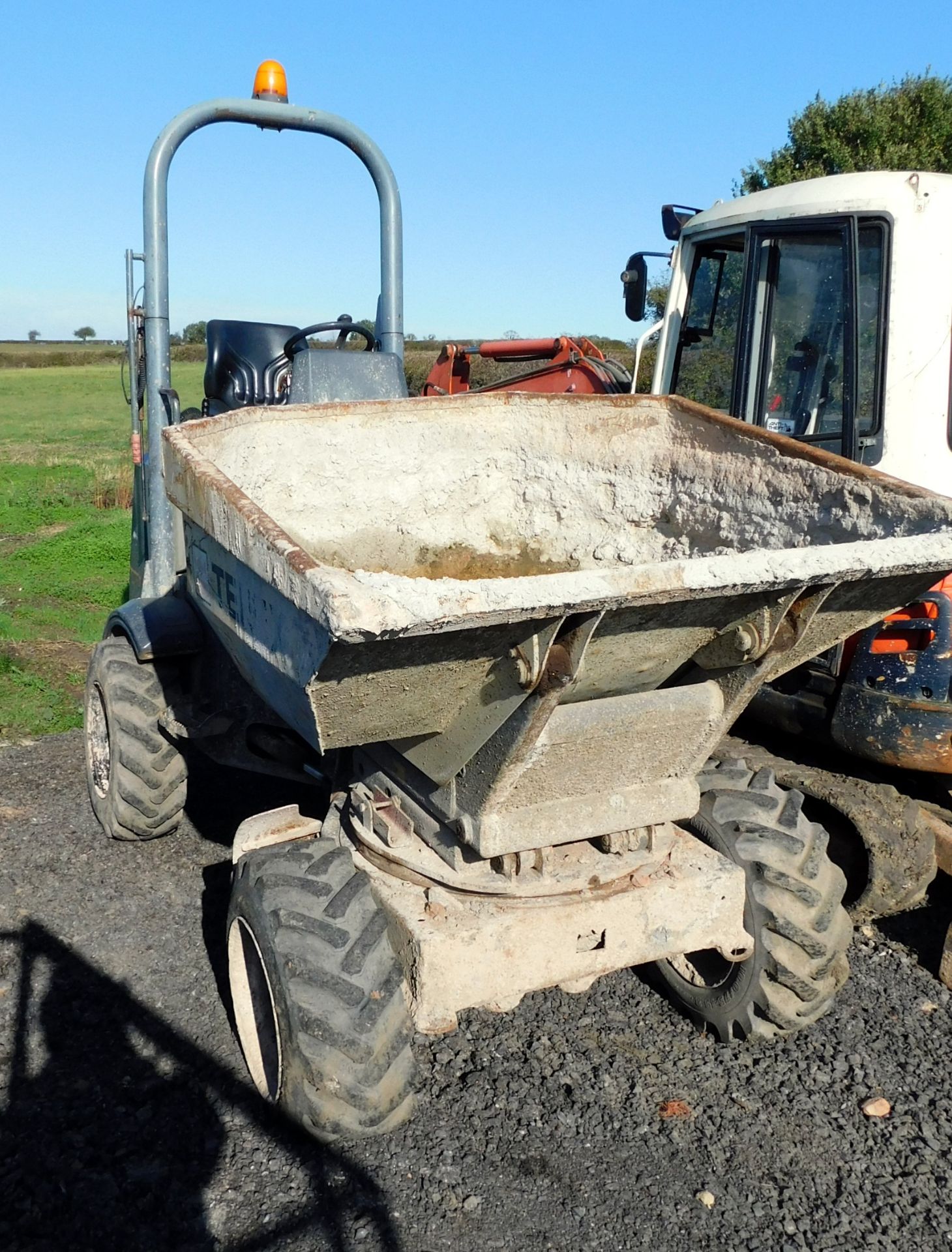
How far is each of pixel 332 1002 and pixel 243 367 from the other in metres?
3.42

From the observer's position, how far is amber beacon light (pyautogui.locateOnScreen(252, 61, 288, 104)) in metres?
4.38

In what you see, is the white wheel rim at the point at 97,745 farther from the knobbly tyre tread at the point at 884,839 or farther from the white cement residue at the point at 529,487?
the knobbly tyre tread at the point at 884,839

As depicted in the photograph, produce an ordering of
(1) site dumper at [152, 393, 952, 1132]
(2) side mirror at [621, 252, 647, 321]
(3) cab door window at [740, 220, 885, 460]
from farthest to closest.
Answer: (2) side mirror at [621, 252, 647, 321] → (3) cab door window at [740, 220, 885, 460] → (1) site dumper at [152, 393, 952, 1132]

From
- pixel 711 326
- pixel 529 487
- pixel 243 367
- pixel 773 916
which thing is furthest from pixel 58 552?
pixel 773 916

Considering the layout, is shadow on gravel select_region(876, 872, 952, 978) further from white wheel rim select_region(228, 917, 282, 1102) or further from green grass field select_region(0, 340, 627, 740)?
green grass field select_region(0, 340, 627, 740)

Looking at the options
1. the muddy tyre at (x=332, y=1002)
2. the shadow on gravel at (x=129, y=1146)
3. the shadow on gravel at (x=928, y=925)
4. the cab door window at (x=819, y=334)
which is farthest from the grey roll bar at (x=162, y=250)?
the shadow on gravel at (x=928, y=925)

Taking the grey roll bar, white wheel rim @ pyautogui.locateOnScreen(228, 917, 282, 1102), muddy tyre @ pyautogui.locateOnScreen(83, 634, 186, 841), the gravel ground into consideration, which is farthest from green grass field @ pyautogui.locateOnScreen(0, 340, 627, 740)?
white wheel rim @ pyautogui.locateOnScreen(228, 917, 282, 1102)

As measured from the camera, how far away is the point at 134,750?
398 centimetres

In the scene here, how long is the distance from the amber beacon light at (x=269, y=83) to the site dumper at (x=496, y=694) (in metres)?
1.32

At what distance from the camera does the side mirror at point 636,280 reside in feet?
16.1

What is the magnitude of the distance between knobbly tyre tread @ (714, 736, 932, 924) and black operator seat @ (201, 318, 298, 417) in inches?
111

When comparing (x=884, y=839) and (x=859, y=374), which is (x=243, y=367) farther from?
(x=884, y=839)

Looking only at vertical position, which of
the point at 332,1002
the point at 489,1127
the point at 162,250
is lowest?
the point at 489,1127

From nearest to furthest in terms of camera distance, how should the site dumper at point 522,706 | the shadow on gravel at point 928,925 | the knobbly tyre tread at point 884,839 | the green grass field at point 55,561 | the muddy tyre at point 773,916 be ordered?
the site dumper at point 522,706
the muddy tyre at point 773,916
the knobbly tyre tread at point 884,839
the shadow on gravel at point 928,925
the green grass field at point 55,561
